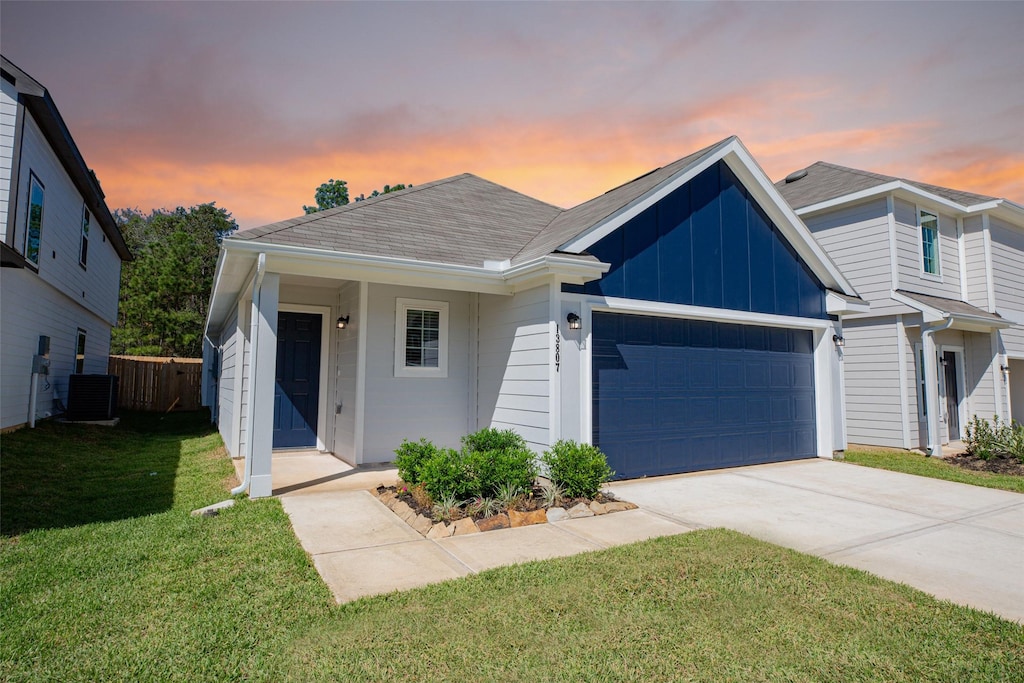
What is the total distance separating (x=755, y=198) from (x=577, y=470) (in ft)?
18.9

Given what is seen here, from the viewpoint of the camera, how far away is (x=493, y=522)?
17.0ft

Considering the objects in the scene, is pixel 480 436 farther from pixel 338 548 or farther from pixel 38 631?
pixel 38 631

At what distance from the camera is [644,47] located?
345 inches

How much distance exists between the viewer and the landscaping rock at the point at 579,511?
5.55 metres

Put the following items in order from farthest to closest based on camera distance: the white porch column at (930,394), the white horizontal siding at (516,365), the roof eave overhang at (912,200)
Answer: the roof eave overhang at (912,200) → the white porch column at (930,394) → the white horizontal siding at (516,365)

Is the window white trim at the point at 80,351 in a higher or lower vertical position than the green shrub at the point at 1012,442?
higher

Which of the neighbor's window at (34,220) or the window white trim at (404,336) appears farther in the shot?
the neighbor's window at (34,220)

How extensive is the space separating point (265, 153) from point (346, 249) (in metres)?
6.48

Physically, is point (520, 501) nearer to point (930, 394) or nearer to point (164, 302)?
point (930, 394)

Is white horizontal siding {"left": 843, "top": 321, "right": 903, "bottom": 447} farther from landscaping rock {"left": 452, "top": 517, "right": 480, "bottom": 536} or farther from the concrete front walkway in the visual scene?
landscaping rock {"left": 452, "top": 517, "right": 480, "bottom": 536}

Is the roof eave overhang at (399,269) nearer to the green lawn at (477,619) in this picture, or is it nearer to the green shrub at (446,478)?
the green shrub at (446,478)

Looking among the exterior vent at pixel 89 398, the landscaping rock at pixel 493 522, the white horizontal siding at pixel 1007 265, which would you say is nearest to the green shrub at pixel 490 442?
the landscaping rock at pixel 493 522

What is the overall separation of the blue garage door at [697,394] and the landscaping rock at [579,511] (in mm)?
1520

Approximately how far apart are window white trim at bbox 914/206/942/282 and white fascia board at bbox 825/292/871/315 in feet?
11.8
